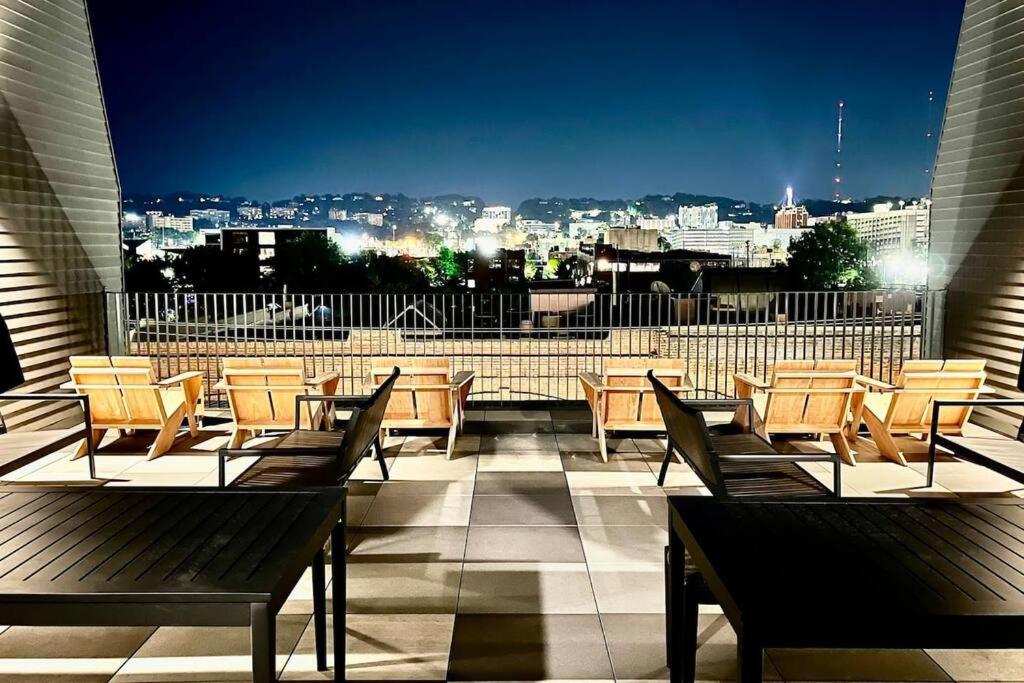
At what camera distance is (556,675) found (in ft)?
10.1

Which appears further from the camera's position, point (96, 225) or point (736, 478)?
point (96, 225)

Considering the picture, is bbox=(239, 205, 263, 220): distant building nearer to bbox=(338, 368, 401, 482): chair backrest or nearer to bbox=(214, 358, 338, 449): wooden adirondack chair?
bbox=(214, 358, 338, 449): wooden adirondack chair

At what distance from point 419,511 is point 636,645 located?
228cm

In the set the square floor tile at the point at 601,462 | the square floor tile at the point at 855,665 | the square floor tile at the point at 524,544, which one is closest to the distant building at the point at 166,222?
the square floor tile at the point at 601,462

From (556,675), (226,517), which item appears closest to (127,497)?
(226,517)

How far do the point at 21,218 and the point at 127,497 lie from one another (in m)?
5.96

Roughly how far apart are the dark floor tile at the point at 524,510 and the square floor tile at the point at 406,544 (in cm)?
30

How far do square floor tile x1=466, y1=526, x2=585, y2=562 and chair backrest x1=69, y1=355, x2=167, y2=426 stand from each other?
3.42m

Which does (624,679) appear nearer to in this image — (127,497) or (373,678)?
(373,678)

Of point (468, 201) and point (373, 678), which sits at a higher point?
point (468, 201)

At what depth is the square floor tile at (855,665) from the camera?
120 inches

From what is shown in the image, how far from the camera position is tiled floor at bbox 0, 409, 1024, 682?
10.3 feet

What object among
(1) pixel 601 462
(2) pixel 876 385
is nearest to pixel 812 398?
(2) pixel 876 385

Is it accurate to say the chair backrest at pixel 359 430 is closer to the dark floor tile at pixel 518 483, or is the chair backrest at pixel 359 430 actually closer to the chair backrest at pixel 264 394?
the dark floor tile at pixel 518 483
